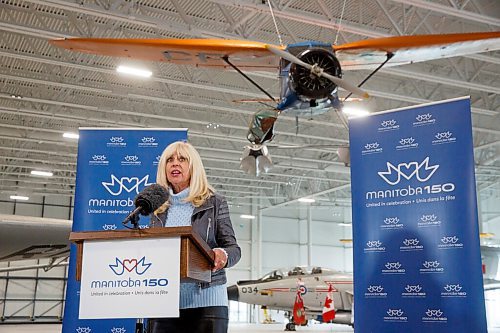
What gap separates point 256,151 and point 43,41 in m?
6.21

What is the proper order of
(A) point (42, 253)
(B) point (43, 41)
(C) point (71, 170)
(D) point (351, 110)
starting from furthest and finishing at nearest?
(C) point (71, 170) → (D) point (351, 110) → (B) point (43, 41) → (A) point (42, 253)

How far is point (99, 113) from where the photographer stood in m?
15.9

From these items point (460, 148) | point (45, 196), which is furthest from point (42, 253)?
point (45, 196)

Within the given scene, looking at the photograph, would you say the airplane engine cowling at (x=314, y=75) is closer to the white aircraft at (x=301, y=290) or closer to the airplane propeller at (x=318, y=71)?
the airplane propeller at (x=318, y=71)

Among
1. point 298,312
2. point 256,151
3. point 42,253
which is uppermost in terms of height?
point 256,151

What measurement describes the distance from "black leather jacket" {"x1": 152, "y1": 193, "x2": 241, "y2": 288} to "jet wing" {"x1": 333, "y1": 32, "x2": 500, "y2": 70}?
14.7 feet

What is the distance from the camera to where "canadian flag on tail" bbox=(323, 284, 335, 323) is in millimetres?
14523

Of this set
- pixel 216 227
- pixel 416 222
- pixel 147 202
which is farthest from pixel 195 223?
pixel 416 222

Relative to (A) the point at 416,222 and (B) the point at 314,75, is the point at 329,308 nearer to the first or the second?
(B) the point at 314,75

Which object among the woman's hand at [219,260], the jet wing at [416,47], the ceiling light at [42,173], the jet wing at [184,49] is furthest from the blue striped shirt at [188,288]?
the ceiling light at [42,173]

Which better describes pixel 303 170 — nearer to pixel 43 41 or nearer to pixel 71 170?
pixel 71 170

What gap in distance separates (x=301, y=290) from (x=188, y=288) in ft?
51.1

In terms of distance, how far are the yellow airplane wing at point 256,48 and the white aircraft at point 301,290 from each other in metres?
11.7

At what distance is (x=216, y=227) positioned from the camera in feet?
7.23
